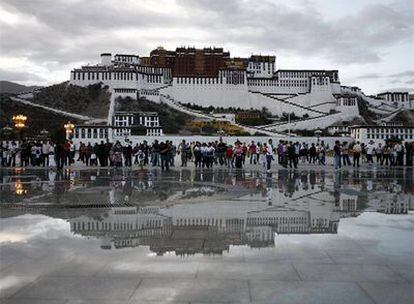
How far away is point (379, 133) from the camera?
6869cm

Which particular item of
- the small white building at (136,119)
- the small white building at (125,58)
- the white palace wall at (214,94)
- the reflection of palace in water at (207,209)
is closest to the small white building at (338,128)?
the white palace wall at (214,94)

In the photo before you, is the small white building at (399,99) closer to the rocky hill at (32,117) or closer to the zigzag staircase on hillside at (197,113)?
the zigzag staircase on hillside at (197,113)

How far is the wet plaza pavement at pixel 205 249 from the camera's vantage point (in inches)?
167

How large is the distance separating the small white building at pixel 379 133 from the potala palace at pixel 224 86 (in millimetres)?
14929

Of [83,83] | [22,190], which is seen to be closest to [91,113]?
[83,83]

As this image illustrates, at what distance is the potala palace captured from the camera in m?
94.1

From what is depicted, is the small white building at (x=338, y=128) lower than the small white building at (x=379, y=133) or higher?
higher

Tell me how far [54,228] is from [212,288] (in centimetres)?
342

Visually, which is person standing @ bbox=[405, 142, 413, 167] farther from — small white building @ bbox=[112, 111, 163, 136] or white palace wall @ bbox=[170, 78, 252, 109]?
white palace wall @ bbox=[170, 78, 252, 109]

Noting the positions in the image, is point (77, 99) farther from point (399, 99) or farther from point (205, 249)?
point (205, 249)

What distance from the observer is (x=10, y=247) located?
588 cm

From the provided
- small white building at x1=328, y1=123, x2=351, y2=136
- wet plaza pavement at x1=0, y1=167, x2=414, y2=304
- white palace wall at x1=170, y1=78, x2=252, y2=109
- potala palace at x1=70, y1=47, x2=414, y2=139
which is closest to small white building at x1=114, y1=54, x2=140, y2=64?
potala palace at x1=70, y1=47, x2=414, y2=139

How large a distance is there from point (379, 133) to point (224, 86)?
37097 mm

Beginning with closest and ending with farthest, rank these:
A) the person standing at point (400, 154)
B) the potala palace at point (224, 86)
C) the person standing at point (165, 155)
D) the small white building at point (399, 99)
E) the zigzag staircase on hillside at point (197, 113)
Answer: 1. the person standing at point (165, 155)
2. the person standing at point (400, 154)
3. the zigzag staircase on hillside at point (197, 113)
4. the potala palace at point (224, 86)
5. the small white building at point (399, 99)
